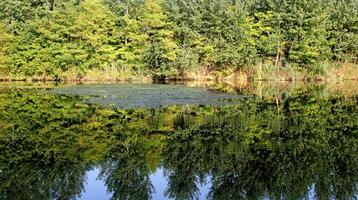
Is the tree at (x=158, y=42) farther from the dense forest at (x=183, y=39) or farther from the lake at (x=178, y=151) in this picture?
the lake at (x=178, y=151)

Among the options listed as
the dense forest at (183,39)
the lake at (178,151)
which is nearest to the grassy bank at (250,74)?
the dense forest at (183,39)

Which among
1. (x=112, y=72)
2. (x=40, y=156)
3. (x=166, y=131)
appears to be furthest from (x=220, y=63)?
(x=40, y=156)

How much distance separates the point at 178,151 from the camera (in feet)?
33.4

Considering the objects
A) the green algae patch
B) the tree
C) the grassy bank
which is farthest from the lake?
the grassy bank

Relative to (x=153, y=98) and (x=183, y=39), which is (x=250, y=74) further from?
(x=153, y=98)

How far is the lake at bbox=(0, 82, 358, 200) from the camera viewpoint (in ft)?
24.9

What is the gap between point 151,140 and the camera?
11562 millimetres

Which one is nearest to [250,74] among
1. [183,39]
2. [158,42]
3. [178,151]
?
[183,39]

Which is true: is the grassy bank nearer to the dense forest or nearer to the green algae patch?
the dense forest

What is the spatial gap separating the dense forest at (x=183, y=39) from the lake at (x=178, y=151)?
685 inches

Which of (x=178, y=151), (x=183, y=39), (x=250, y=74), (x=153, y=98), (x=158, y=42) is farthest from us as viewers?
(x=183, y=39)

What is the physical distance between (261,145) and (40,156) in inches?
188

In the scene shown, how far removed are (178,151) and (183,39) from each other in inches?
1096

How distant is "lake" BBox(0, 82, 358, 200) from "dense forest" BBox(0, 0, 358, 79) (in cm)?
1739
